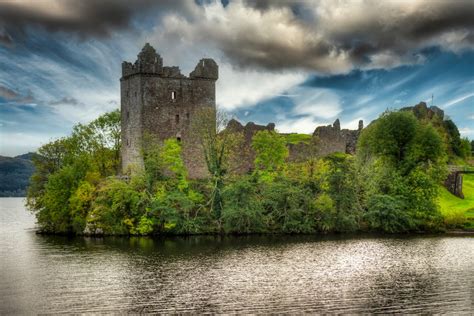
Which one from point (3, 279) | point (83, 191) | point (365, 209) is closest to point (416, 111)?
point (365, 209)

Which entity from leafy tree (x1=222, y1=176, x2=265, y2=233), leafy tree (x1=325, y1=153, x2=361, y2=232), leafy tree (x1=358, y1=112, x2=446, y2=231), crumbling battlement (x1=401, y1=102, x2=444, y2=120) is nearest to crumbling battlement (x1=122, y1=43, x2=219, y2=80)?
leafy tree (x1=222, y1=176, x2=265, y2=233)

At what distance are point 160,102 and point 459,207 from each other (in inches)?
1178

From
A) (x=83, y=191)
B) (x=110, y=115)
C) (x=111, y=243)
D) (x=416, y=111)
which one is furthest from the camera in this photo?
(x=416, y=111)

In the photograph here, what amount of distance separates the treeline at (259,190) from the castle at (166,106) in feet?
5.20

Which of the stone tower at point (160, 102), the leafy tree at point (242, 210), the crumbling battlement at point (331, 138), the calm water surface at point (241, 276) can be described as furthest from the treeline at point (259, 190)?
the crumbling battlement at point (331, 138)

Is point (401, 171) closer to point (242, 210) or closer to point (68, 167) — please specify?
point (242, 210)

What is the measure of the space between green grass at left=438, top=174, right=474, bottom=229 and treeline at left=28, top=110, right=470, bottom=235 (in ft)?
4.28

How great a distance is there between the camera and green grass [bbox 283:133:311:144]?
188 ft

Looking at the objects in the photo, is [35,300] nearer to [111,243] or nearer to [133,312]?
[133,312]

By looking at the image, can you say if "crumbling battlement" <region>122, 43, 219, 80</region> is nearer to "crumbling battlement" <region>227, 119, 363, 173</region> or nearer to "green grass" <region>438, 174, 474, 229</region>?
"crumbling battlement" <region>227, 119, 363, 173</region>

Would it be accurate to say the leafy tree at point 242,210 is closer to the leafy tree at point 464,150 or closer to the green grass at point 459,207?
the green grass at point 459,207

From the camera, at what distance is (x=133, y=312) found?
64.7 feet

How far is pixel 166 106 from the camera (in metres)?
50.8

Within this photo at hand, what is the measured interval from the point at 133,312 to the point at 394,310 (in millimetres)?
9841
